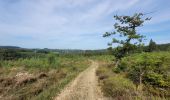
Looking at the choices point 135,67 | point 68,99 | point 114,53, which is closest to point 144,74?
point 135,67

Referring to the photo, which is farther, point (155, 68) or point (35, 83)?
point (35, 83)

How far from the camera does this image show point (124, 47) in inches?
1232

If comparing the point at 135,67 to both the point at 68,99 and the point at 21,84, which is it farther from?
the point at 21,84

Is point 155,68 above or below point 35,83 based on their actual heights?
above

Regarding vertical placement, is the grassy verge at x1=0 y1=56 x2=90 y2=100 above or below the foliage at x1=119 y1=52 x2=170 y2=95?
below

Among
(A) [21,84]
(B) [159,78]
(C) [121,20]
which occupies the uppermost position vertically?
(C) [121,20]

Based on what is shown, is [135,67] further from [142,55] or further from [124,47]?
Answer: [124,47]

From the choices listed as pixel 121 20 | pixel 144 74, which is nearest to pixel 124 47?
pixel 121 20

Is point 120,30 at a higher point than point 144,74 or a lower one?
higher

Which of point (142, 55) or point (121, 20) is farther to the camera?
point (121, 20)

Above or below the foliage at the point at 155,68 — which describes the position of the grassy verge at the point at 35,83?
below

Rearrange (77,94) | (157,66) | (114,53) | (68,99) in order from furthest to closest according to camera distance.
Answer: (114,53) < (157,66) < (77,94) < (68,99)

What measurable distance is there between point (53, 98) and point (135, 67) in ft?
21.8

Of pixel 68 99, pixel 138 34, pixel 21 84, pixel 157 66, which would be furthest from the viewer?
pixel 138 34
